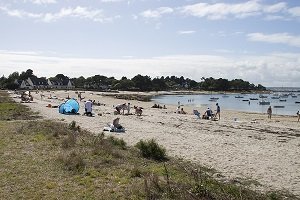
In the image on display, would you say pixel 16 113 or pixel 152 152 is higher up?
pixel 152 152

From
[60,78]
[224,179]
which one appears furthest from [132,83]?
[224,179]

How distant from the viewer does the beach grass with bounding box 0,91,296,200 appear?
8597mm

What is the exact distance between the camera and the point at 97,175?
10.4 m

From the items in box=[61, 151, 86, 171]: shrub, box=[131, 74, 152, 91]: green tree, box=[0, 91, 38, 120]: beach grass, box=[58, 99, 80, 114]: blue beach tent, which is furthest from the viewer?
box=[131, 74, 152, 91]: green tree

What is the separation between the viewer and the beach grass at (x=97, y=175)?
8597mm

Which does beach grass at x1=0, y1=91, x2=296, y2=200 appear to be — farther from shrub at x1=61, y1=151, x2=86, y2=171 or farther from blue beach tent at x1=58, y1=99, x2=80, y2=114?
blue beach tent at x1=58, y1=99, x2=80, y2=114

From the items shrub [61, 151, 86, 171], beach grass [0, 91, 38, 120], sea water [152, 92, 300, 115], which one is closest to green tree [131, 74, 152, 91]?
sea water [152, 92, 300, 115]

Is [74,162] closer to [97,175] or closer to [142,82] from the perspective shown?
[97,175]

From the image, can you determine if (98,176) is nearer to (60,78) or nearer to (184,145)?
(184,145)

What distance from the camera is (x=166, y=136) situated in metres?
20.8

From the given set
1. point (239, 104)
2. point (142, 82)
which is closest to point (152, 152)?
point (239, 104)

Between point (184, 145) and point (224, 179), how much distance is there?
6.30 meters

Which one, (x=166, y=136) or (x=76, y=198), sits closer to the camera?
(x=76, y=198)

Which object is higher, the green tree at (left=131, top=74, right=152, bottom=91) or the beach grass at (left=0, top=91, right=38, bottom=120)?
the green tree at (left=131, top=74, right=152, bottom=91)
